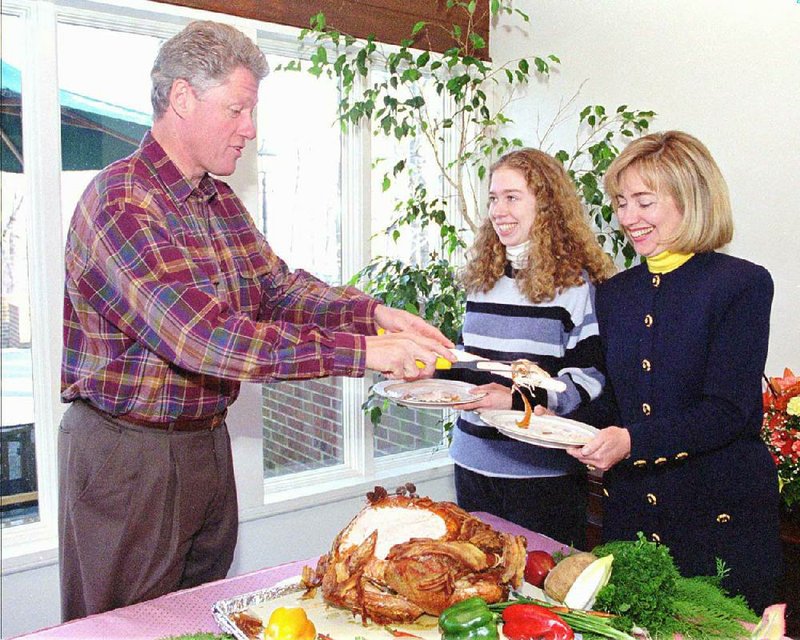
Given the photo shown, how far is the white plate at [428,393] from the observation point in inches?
79.2

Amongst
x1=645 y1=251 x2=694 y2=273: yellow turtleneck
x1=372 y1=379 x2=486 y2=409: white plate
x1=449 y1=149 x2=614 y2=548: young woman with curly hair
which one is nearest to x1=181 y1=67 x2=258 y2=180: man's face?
x1=372 y1=379 x2=486 y2=409: white plate

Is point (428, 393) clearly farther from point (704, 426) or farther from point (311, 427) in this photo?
point (311, 427)

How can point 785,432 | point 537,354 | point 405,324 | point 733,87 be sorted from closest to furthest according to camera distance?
1. point 405,324
2. point 537,354
3. point 785,432
4. point 733,87

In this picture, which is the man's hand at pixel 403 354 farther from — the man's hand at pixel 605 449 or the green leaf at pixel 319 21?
the green leaf at pixel 319 21

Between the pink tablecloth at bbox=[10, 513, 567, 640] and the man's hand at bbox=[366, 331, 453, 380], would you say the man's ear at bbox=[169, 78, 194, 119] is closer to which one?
the man's hand at bbox=[366, 331, 453, 380]

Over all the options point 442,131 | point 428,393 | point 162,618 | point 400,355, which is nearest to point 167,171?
point 400,355

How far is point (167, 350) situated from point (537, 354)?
41.4 inches

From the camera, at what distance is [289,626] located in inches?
51.0

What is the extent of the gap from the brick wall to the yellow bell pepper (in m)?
2.13

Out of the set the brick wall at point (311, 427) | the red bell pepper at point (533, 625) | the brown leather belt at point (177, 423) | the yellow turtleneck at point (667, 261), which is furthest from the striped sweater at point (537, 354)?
the brick wall at point (311, 427)

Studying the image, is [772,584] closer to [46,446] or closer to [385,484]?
[385,484]

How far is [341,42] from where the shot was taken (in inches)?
131

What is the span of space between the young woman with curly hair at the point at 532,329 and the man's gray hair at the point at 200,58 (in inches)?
36.3

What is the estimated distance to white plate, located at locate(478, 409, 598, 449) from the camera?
172 cm
